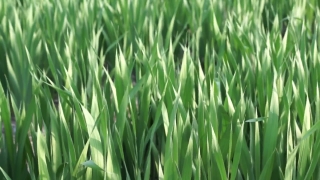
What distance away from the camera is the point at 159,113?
0.97m

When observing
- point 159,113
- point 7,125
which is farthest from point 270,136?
point 7,125

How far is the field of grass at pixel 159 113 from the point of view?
86 centimetres

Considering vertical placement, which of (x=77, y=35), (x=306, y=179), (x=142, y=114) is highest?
(x=77, y=35)

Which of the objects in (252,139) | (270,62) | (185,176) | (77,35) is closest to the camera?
(185,176)

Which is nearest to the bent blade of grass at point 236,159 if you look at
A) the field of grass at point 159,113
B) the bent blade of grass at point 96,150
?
the field of grass at point 159,113

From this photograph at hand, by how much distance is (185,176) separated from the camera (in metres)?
0.80

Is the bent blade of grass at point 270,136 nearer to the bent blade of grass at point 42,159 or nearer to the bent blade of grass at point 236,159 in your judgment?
the bent blade of grass at point 236,159

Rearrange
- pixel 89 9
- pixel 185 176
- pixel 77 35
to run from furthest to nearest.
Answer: pixel 89 9
pixel 77 35
pixel 185 176

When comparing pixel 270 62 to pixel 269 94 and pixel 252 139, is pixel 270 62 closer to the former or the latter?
pixel 269 94

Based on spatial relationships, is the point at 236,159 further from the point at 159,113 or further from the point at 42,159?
the point at 42,159

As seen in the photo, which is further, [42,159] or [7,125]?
[7,125]

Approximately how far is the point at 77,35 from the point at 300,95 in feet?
2.79

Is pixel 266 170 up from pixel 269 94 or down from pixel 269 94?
down

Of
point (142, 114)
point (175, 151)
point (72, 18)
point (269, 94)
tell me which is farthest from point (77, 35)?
point (175, 151)
